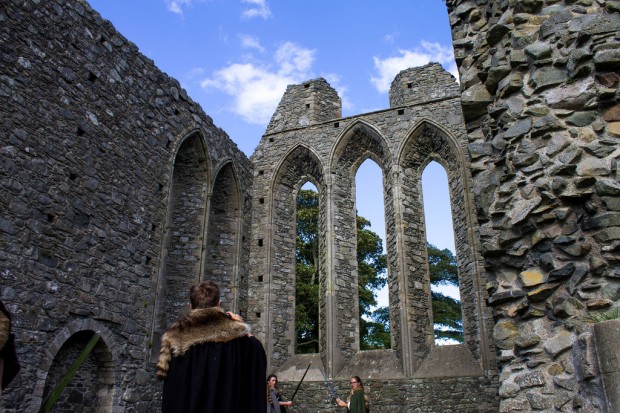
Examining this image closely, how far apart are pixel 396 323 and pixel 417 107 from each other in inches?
191

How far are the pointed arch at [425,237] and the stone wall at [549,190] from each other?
6.84m

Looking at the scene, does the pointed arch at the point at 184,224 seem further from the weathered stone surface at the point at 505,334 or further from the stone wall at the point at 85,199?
the weathered stone surface at the point at 505,334

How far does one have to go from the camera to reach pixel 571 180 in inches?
111

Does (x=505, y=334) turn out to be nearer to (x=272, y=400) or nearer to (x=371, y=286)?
(x=272, y=400)

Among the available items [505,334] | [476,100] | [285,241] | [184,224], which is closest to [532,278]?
[505,334]

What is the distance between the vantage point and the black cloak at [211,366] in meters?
2.33

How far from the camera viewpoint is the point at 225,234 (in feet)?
36.6

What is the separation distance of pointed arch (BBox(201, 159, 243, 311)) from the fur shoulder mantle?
7564 mm

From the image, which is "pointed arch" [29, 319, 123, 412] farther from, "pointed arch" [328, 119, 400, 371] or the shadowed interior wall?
"pointed arch" [328, 119, 400, 371]

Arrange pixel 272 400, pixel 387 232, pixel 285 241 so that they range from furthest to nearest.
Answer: pixel 285 241, pixel 387 232, pixel 272 400

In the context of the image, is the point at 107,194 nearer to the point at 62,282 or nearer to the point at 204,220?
the point at 62,282

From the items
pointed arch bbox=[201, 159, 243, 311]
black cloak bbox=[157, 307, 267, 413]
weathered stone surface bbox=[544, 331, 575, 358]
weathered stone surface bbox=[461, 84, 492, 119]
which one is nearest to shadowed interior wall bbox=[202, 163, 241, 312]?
pointed arch bbox=[201, 159, 243, 311]

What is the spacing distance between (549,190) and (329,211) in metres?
8.66

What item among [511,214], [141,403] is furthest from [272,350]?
[511,214]
